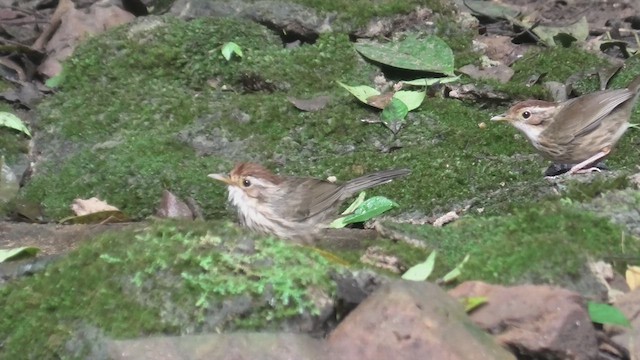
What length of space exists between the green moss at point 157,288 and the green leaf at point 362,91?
3209mm

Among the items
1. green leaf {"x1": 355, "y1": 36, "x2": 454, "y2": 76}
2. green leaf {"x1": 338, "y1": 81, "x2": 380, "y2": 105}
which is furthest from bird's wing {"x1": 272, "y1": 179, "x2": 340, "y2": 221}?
green leaf {"x1": 355, "y1": 36, "x2": 454, "y2": 76}

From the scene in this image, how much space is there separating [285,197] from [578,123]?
2091 millimetres

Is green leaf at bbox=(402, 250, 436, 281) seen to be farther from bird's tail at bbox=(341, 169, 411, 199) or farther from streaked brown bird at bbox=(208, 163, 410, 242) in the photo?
bird's tail at bbox=(341, 169, 411, 199)

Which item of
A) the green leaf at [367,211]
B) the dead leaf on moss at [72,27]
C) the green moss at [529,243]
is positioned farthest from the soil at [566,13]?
the dead leaf on moss at [72,27]

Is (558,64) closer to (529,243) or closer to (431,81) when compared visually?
(431,81)

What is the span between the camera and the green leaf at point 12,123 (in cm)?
721

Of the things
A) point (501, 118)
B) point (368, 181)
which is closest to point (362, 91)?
point (501, 118)

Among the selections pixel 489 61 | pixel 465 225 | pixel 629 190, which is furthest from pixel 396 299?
pixel 489 61

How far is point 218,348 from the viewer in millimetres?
3180

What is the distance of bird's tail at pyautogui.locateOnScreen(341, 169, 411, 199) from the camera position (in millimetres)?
5734

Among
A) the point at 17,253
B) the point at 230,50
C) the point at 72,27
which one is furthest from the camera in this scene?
the point at 72,27

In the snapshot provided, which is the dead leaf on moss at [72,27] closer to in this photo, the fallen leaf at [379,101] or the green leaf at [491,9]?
the fallen leaf at [379,101]

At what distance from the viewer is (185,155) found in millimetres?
6551

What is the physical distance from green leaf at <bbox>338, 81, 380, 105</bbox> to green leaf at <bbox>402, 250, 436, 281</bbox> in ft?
10.3
